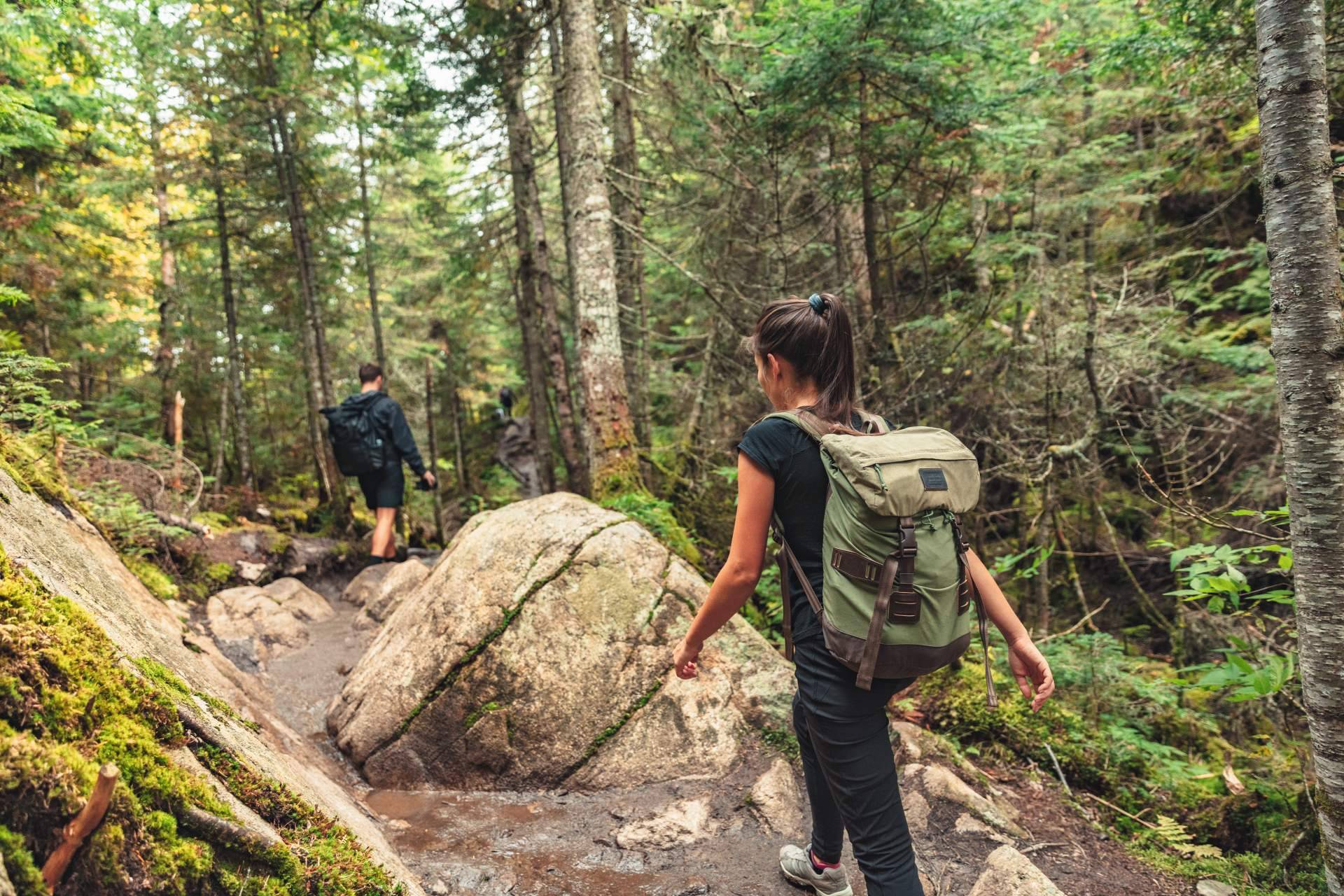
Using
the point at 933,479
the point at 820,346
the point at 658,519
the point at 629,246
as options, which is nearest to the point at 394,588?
the point at 658,519

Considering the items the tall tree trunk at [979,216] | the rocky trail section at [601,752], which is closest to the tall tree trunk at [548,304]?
the rocky trail section at [601,752]

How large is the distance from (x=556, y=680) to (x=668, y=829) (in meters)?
1.16

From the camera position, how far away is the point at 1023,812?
401cm

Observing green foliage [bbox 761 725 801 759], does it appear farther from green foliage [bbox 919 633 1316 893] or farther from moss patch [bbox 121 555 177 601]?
moss patch [bbox 121 555 177 601]

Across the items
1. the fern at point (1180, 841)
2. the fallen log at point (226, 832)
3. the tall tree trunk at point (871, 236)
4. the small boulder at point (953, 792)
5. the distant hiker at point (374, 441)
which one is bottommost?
the fern at point (1180, 841)

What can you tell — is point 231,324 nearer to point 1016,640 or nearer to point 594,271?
point 594,271

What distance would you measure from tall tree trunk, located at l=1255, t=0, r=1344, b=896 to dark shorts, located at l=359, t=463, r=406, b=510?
8.18 metres

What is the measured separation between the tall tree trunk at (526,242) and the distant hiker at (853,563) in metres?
8.75

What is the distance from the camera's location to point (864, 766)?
241 cm

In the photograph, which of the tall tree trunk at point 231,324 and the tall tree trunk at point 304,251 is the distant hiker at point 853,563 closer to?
the tall tree trunk at point 304,251

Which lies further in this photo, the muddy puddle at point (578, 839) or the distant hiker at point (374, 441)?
the distant hiker at point (374, 441)

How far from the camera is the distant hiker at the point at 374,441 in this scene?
26.1 feet

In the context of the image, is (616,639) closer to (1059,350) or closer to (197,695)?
(197,695)

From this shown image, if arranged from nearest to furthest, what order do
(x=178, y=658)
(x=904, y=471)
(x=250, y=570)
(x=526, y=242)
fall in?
(x=904, y=471)
(x=178, y=658)
(x=250, y=570)
(x=526, y=242)
